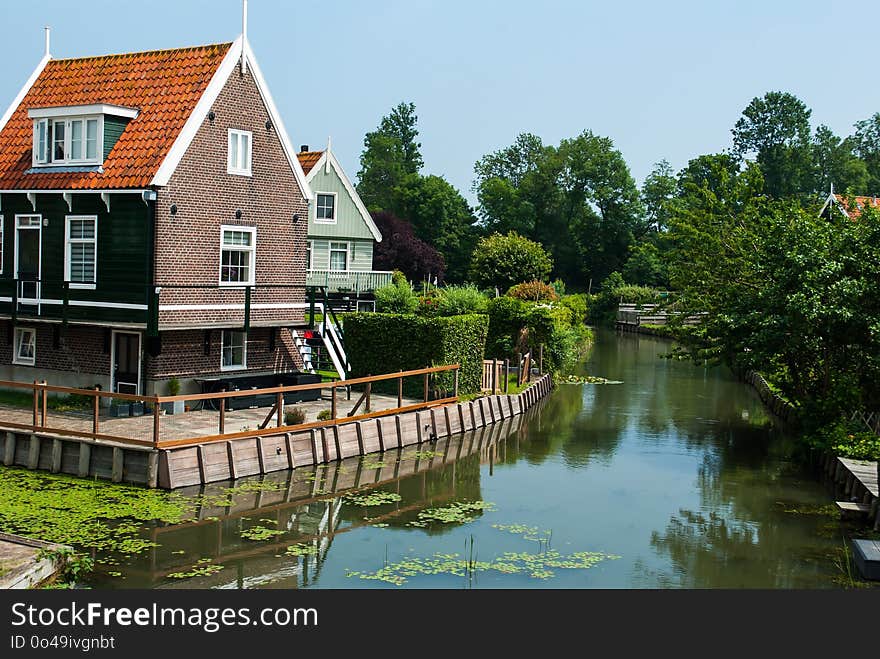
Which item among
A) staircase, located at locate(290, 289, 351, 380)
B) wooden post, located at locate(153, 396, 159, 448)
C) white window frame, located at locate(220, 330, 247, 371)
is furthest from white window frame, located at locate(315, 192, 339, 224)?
wooden post, located at locate(153, 396, 159, 448)

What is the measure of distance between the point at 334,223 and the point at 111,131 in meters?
23.4

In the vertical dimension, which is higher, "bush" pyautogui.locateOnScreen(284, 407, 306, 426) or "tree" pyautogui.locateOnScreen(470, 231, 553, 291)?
"tree" pyautogui.locateOnScreen(470, 231, 553, 291)

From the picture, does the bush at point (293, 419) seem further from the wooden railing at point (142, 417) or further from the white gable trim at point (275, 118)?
the white gable trim at point (275, 118)

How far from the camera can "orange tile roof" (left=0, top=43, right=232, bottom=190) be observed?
27156mm

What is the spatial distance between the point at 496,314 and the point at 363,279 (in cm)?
895

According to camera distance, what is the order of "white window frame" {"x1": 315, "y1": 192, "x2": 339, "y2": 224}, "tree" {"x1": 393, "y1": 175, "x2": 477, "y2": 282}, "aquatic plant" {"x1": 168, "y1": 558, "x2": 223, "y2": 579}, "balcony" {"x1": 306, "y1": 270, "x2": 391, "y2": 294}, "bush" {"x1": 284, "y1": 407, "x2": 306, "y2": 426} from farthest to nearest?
"tree" {"x1": 393, "y1": 175, "x2": 477, "y2": 282} → "white window frame" {"x1": 315, "y1": 192, "x2": 339, "y2": 224} → "balcony" {"x1": 306, "y1": 270, "x2": 391, "y2": 294} → "bush" {"x1": 284, "y1": 407, "x2": 306, "y2": 426} → "aquatic plant" {"x1": 168, "y1": 558, "x2": 223, "y2": 579}

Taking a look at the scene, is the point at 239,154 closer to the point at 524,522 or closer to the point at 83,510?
the point at 83,510

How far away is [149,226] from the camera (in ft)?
87.1

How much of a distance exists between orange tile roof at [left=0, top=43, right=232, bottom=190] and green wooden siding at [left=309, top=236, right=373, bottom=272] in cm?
1978

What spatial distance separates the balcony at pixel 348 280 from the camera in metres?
Answer: 46.6

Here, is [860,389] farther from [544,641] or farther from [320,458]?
[544,641]

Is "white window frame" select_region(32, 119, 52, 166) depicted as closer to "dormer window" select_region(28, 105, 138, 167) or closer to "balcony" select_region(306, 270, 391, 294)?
"dormer window" select_region(28, 105, 138, 167)

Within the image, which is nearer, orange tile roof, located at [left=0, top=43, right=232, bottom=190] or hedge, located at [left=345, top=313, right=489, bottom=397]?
orange tile roof, located at [left=0, top=43, right=232, bottom=190]

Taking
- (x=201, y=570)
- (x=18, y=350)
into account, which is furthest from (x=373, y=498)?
(x=18, y=350)
